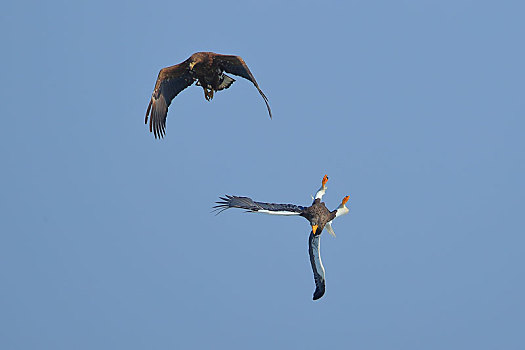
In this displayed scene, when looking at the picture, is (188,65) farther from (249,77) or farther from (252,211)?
(252,211)

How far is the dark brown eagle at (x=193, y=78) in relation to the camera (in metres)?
30.2

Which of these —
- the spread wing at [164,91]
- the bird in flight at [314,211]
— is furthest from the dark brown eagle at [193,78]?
the bird in flight at [314,211]

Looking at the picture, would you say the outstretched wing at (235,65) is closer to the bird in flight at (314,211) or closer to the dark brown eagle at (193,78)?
the dark brown eagle at (193,78)

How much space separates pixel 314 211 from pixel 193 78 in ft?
20.6

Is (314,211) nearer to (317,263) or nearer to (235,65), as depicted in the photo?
(317,263)

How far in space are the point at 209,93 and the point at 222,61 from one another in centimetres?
112

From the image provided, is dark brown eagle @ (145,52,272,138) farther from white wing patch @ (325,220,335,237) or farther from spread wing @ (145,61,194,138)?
white wing patch @ (325,220,335,237)

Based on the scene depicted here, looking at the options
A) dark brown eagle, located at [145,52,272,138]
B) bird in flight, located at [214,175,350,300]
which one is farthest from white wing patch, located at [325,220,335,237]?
dark brown eagle, located at [145,52,272,138]

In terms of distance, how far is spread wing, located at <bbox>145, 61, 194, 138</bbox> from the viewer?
31516mm

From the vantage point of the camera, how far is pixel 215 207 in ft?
92.2

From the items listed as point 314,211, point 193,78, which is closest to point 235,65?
point 193,78

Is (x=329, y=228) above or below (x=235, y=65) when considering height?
below

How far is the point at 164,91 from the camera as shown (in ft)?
105

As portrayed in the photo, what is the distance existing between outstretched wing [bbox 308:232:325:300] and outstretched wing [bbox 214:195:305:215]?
0.94 m
